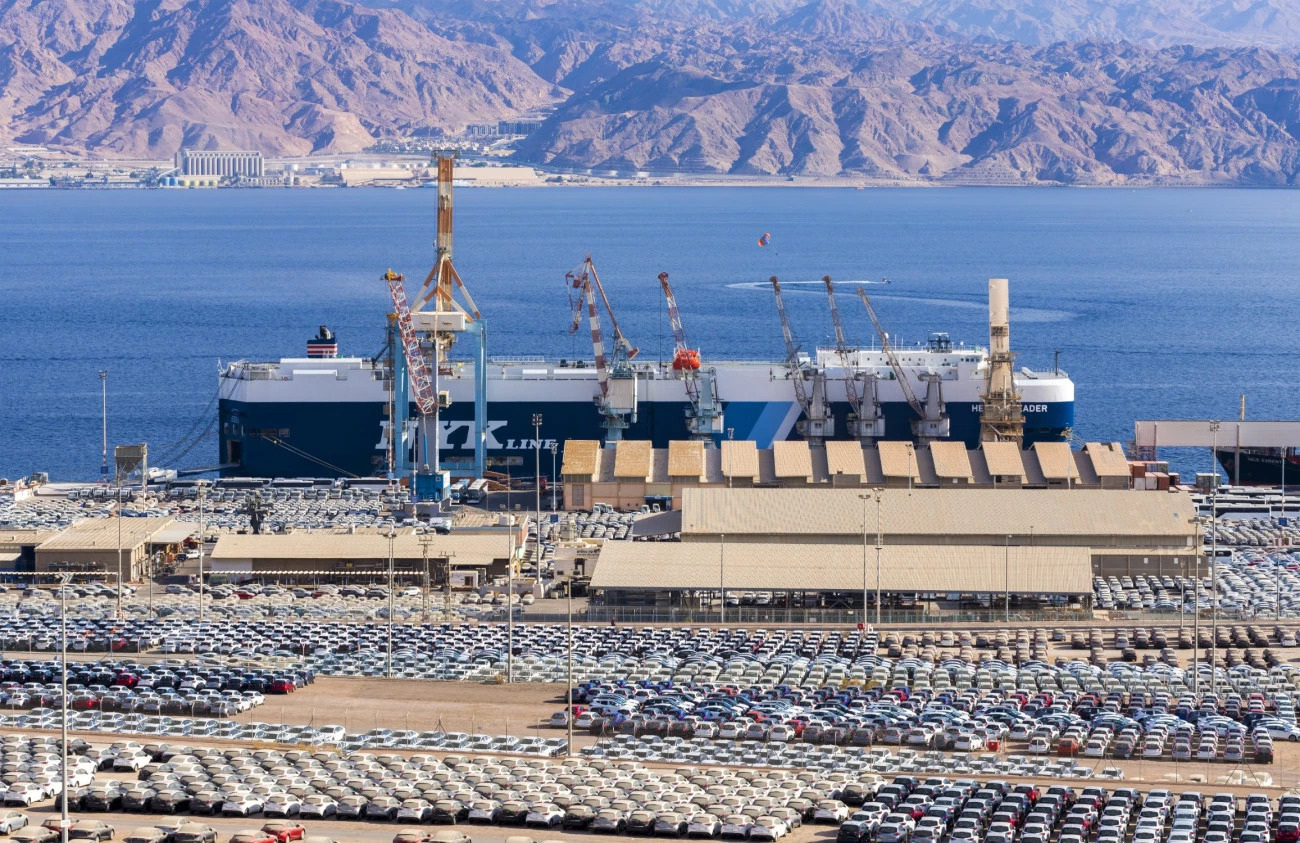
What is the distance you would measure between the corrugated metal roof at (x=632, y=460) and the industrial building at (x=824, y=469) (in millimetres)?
40

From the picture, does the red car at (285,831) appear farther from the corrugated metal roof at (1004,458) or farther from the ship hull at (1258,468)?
the ship hull at (1258,468)

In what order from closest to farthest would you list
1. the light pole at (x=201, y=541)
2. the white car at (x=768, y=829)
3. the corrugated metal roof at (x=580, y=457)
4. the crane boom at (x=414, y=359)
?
the white car at (x=768, y=829) → the light pole at (x=201, y=541) → the corrugated metal roof at (x=580, y=457) → the crane boom at (x=414, y=359)

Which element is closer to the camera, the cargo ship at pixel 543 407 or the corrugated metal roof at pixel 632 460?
the corrugated metal roof at pixel 632 460

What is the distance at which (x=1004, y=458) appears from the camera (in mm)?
83812

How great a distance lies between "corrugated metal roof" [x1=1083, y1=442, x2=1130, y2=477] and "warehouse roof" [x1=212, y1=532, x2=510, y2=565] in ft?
84.1

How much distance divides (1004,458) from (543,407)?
21.8 meters

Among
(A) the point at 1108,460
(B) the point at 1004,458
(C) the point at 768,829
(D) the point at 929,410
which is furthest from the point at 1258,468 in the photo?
(C) the point at 768,829

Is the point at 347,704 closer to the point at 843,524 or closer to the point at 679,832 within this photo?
the point at 679,832

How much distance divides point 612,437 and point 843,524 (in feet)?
78.8

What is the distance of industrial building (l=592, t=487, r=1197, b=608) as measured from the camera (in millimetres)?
64250

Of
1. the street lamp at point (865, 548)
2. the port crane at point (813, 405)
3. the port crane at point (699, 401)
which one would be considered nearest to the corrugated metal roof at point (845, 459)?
the street lamp at point (865, 548)

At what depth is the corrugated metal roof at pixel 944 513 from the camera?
7125cm

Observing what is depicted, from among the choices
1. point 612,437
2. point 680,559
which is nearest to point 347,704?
point 680,559

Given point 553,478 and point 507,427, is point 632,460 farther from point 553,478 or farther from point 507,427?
point 507,427
